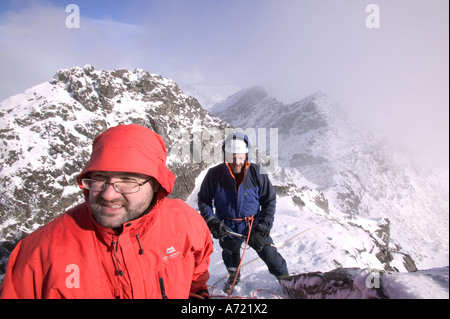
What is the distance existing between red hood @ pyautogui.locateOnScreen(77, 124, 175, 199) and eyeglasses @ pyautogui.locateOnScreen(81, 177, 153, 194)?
7 centimetres

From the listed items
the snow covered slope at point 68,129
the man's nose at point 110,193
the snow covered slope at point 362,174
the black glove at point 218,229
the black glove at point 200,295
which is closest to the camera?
the man's nose at point 110,193

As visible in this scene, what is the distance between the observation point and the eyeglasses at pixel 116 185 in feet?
5.74

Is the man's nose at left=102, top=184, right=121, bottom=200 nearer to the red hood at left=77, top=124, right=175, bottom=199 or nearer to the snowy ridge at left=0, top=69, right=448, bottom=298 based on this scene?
the red hood at left=77, top=124, right=175, bottom=199

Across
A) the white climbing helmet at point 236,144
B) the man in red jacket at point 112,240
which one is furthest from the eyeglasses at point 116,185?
the white climbing helmet at point 236,144

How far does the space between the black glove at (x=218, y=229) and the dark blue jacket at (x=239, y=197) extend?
10 centimetres

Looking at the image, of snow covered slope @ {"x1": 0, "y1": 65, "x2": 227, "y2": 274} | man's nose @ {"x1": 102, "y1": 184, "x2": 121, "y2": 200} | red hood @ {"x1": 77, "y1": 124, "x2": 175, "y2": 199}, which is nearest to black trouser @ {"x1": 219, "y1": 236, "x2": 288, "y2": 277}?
red hood @ {"x1": 77, "y1": 124, "x2": 175, "y2": 199}

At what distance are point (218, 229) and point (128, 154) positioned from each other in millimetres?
2541

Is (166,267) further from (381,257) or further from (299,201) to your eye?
(299,201)

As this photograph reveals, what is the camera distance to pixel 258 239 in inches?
151

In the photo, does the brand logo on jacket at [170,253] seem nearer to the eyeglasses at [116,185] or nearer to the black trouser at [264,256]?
the eyeglasses at [116,185]

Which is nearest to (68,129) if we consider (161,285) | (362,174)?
(161,285)

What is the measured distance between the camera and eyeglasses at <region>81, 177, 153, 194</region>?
Result: 1.75 m
